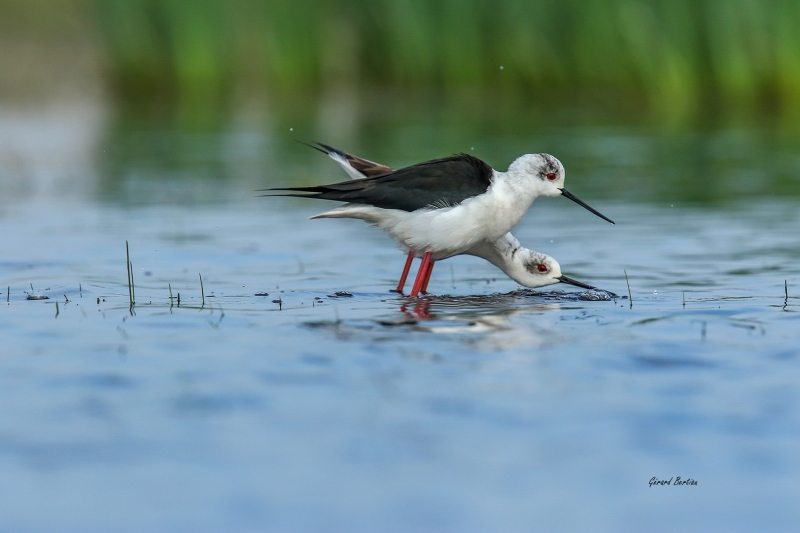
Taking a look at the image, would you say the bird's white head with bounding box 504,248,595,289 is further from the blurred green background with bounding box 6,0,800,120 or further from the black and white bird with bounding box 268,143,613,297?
the blurred green background with bounding box 6,0,800,120

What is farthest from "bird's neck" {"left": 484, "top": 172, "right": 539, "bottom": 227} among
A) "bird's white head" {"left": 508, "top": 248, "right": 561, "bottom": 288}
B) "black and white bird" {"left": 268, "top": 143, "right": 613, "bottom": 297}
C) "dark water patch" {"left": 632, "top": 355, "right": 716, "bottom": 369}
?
"dark water patch" {"left": 632, "top": 355, "right": 716, "bottom": 369}

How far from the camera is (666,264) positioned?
9648 mm

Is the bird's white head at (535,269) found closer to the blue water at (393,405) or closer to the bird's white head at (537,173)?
the blue water at (393,405)

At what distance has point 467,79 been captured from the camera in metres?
22.8

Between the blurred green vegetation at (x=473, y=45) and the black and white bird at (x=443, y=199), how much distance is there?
1276 centimetres

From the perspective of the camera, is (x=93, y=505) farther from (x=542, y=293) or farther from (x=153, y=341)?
(x=542, y=293)

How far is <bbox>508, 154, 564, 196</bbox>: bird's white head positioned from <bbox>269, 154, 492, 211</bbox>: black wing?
37 cm

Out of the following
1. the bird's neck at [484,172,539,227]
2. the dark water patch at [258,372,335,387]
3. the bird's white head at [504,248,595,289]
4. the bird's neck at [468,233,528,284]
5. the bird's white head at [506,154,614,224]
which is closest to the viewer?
the dark water patch at [258,372,335,387]

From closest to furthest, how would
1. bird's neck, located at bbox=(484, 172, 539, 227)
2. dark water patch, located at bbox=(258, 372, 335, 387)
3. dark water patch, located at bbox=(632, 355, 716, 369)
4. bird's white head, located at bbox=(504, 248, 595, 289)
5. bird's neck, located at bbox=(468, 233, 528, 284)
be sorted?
1. dark water patch, located at bbox=(258, 372, 335, 387)
2. dark water patch, located at bbox=(632, 355, 716, 369)
3. bird's neck, located at bbox=(484, 172, 539, 227)
4. bird's white head, located at bbox=(504, 248, 595, 289)
5. bird's neck, located at bbox=(468, 233, 528, 284)

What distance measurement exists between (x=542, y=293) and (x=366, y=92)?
2049 cm

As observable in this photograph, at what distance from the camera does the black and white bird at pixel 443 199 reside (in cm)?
845

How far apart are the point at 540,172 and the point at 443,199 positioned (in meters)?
0.87

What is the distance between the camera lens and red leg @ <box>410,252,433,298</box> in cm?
851

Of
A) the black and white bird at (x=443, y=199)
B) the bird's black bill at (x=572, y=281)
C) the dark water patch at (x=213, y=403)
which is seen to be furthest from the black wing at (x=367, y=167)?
the dark water patch at (x=213, y=403)
